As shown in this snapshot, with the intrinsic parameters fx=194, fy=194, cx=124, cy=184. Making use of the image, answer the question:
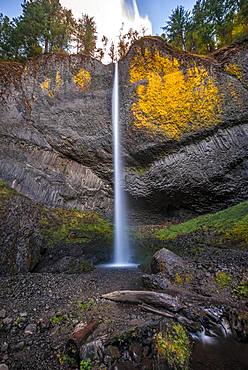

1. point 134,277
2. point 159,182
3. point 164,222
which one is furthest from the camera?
point 164,222

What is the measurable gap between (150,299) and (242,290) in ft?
6.51

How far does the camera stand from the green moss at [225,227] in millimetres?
7001

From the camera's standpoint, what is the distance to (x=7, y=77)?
1137 centimetres

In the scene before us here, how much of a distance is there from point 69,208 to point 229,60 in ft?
40.2

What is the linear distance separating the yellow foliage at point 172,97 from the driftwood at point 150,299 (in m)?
9.10

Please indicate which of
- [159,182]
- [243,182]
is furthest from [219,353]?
[243,182]

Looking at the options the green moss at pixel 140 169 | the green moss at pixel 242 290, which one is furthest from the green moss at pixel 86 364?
the green moss at pixel 140 169

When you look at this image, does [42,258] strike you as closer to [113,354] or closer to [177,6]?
[113,354]

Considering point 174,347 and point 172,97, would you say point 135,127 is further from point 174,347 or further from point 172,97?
point 174,347

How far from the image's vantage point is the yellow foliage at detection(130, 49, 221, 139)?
35.3ft

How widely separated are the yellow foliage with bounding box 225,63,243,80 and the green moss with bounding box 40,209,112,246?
10926 millimetres

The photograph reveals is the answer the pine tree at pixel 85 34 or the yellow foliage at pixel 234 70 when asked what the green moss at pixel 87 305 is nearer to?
the yellow foliage at pixel 234 70

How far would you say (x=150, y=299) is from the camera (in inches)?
135

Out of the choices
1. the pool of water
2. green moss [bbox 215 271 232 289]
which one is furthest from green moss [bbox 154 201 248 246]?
the pool of water
